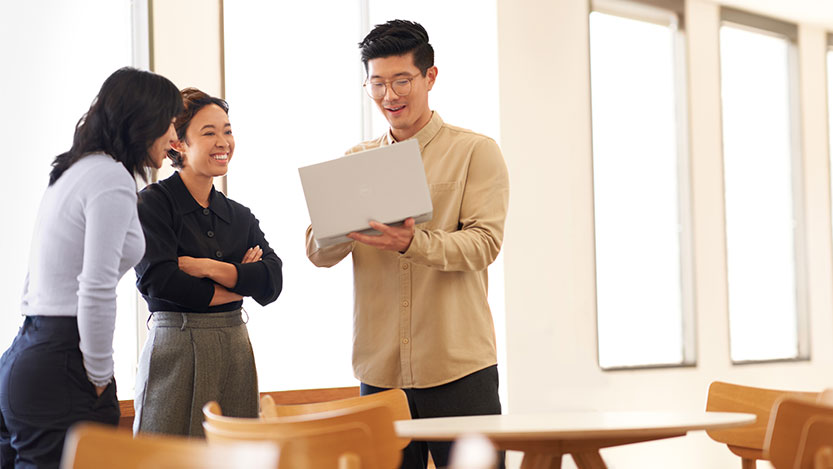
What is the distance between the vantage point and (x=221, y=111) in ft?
10.2

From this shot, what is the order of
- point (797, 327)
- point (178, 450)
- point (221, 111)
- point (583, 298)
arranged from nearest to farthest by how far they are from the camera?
1. point (178, 450)
2. point (221, 111)
3. point (583, 298)
4. point (797, 327)

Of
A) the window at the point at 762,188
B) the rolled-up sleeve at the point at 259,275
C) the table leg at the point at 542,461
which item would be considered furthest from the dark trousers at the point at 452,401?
the window at the point at 762,188

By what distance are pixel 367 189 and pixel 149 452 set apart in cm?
130

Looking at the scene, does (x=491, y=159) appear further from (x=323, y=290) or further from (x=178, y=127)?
(x=323, y=290)

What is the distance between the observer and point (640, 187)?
6297 millimetres

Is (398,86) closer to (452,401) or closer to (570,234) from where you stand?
(452,401)

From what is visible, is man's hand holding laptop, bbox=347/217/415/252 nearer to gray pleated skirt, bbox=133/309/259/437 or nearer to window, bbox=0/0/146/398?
gray pleated skirt, bbox=133/309/259/437

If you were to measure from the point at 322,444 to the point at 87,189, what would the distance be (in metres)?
1.01

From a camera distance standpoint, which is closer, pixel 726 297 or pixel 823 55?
pixel 726 297

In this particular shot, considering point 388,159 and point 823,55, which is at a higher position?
point 823,55

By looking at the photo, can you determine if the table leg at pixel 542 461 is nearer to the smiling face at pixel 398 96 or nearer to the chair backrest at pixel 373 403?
the chair backrest at pixel 373 403

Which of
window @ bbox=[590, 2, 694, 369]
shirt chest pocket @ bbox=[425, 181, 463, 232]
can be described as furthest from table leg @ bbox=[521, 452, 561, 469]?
window @ bbox=[590, 2, 694, 369]

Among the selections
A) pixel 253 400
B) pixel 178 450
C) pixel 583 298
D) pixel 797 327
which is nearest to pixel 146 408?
pixel 253 400

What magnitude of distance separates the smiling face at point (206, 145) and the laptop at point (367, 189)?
50cm
